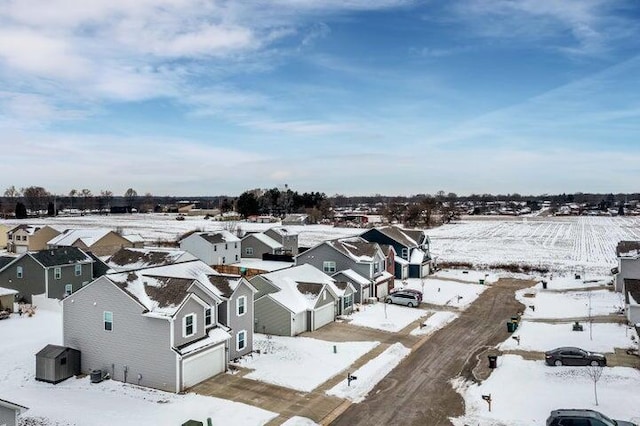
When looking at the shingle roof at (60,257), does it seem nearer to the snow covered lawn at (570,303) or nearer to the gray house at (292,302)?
the gray house at (292,302)

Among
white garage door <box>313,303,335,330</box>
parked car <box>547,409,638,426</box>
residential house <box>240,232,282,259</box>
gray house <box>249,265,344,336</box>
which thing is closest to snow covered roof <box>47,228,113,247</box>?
residential house <box>240,232,282,259</box>

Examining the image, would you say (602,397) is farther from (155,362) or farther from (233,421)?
(155,362)

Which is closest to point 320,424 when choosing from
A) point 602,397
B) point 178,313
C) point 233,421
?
point 233,421

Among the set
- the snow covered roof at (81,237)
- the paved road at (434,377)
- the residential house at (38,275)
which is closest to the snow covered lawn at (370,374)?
the paved road at (434,377)

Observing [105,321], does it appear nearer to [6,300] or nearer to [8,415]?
[8,415]

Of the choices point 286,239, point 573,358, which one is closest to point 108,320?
point 573,358

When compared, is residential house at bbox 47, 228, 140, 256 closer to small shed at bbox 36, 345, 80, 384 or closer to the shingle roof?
the shingle roof
